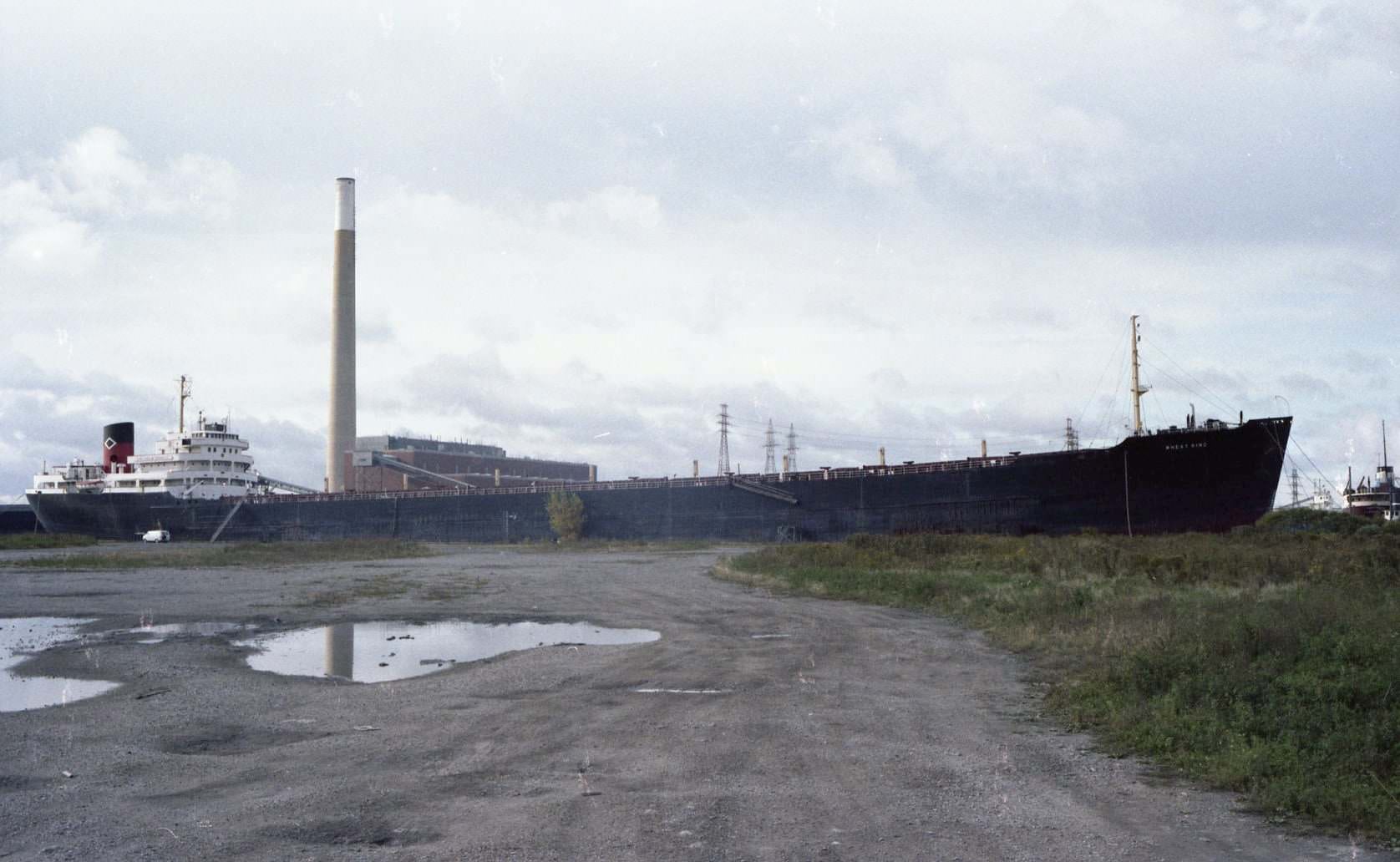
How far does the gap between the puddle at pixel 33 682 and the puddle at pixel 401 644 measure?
7.46ft

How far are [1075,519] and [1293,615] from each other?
38749 mm

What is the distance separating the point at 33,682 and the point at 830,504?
1926 inches

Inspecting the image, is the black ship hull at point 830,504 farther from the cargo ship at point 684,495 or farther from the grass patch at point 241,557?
the grass patch at point 241,557

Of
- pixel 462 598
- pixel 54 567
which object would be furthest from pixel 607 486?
pixel 462 598

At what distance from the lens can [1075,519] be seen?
49188 millimetres

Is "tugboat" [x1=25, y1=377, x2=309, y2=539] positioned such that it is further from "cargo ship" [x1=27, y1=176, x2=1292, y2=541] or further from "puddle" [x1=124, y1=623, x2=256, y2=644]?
"puddle" [x1=124, y1=623, x2=256, y2=644]

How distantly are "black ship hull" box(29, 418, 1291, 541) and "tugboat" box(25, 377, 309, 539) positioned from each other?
0.84 ft

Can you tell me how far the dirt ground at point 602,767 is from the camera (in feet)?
19.8

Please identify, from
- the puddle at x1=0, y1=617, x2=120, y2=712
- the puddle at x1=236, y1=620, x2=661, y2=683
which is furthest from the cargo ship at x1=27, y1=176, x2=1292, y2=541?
the puddle at x1=0, y1=617, x2=120, y2=712

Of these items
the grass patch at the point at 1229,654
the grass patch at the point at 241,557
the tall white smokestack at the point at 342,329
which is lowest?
the grass patch at the point at 241,557

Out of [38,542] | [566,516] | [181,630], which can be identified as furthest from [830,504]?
[38,542]

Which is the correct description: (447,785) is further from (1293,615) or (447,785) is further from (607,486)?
(607,486)

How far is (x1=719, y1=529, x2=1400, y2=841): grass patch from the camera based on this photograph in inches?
285

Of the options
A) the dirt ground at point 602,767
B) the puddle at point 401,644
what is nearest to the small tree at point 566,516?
the puddle at point 401,644
